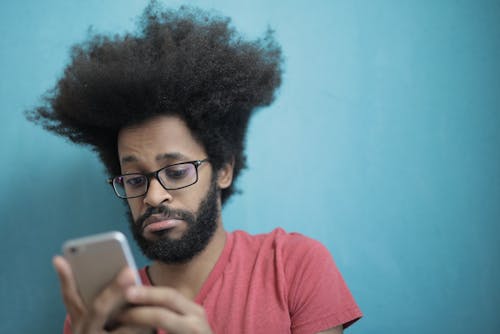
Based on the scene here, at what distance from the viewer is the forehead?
117 centimetres

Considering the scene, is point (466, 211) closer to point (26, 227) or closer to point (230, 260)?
point (230, 260)

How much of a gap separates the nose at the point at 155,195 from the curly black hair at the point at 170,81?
20 centimetres

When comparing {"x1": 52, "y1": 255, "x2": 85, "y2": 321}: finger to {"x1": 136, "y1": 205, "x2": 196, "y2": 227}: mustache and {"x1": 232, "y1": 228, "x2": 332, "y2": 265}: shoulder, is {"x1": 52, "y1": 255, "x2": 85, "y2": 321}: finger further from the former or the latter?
{"x1": 232, "y1": 228, "x2": 332, "y2": 265}: shoulder

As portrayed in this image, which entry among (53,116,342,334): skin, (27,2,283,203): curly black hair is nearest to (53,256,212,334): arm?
(53,116,342,334): skin

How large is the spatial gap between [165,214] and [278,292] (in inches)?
14.8

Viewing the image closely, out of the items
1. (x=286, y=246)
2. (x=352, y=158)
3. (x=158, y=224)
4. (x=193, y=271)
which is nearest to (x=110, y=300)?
(x=158, y=224)

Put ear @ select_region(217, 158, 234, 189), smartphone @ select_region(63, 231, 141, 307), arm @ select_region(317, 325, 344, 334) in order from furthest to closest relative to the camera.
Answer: ear @ select_region(217, 158, 234, 189) → arm @ select_region(317, 325, 344, 334) → smartphone @ select_region(63, 231, 141, 307)

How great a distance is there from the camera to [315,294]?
3.68 ft

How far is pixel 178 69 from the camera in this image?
48.2 inches

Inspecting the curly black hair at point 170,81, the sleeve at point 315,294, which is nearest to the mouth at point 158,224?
the curly black hair at point 170,81

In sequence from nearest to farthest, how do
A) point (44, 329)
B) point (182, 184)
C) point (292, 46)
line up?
point (182, 184) → point (44, 329) → point (292, 46)

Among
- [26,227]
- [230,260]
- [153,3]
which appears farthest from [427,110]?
[26,227]

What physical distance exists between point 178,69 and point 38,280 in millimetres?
916

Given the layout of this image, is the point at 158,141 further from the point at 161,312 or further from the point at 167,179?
the point at 161,312
